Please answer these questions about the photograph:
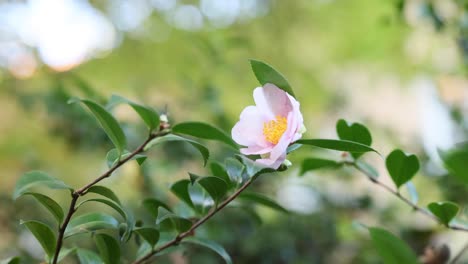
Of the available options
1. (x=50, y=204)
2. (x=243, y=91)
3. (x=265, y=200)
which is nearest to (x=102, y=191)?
(x=50, y=204)

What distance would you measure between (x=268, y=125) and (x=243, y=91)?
3.39 feet

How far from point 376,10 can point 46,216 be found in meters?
1.16

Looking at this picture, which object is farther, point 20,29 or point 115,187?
point 20,29

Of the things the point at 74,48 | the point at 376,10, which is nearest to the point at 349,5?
the point at 376,10

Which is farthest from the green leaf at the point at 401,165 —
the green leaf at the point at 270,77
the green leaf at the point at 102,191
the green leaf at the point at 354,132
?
the green leaf at the point at 102,191

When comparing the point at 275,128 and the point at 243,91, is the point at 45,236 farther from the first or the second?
the point at 243,91

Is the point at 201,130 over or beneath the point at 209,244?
over

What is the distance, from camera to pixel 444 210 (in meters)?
0.44

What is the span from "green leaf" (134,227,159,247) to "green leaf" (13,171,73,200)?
8 cm

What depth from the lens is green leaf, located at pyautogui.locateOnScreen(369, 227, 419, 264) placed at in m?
0.45

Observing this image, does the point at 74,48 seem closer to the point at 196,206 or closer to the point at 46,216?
the point at 46,216

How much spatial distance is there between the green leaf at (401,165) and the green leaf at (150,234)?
22 cm

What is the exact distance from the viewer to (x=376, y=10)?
1.55m

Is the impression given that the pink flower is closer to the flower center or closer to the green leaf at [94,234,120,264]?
the flower center
